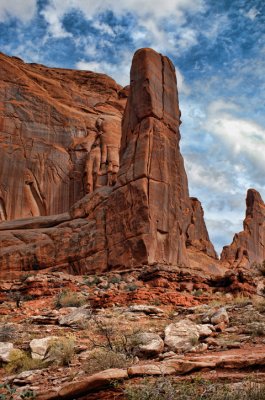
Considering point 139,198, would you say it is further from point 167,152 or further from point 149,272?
point 149,272

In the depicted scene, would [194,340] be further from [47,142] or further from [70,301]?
[47,142]

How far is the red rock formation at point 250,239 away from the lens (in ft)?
214

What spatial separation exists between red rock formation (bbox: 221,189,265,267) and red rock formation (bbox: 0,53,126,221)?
21614 mm

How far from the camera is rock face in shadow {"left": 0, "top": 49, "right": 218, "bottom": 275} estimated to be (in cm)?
3244

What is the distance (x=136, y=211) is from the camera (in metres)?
32.4

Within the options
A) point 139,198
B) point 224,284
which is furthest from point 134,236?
point 224,284

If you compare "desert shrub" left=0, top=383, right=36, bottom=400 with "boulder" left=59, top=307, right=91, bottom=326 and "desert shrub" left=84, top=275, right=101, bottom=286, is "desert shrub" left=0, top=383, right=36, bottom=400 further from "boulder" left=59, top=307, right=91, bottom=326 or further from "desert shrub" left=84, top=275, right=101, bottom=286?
"desert shrub" left=84, top=275, right=101, bottom=286

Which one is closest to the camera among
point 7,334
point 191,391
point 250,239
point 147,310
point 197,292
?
point 191,391

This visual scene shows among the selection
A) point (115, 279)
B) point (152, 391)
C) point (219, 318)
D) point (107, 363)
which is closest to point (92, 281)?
point (115, 279)

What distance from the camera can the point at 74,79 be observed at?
216 feet

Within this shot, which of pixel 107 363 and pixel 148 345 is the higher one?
pixel 148 345

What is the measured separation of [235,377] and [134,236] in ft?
80.2

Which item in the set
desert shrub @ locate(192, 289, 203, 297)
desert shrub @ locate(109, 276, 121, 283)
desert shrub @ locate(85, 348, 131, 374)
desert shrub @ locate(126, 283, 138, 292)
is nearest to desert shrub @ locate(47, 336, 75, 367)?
desert shrub @ locate(85, 348, 131, 374)

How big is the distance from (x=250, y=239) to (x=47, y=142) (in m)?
29.6
